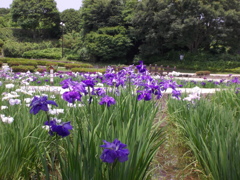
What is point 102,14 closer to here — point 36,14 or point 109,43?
Answer: point 109,43

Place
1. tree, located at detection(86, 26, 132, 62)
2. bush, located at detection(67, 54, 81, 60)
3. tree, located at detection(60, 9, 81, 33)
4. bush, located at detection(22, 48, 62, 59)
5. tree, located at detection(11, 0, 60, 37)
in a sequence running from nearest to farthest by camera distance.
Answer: tree, located at detection(86, 26, 132, 62) → bush, located at detection(22, 48, 62, 59) → bush, located at detection(67, 54, 81, 60) → tree, located at detection(11, 0, 60, 37) → tree, located at detection(60, 9, 81, 33)

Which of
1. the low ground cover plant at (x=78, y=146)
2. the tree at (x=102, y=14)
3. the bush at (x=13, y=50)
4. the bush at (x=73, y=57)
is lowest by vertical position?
the low ground cover plant at (x=78, y=146)

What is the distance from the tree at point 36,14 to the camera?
126ft

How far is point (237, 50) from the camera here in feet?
91.6

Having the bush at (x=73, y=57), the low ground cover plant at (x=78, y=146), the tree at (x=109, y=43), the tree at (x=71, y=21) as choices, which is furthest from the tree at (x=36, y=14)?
the low ground cover plant at (x=78, y=146)

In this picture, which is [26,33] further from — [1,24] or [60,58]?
[60,58]

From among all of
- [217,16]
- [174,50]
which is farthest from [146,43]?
[217,16]

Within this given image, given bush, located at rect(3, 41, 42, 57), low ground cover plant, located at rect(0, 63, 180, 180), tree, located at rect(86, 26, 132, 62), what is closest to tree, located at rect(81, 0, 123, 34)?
tree, located at rect(86, 26, 132, 62)

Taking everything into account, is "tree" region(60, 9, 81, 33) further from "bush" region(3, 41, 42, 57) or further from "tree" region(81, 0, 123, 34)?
"bush" region(3, 41, 42, 57)

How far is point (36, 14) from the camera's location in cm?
3819

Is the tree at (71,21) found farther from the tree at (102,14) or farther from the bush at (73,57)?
the bush at (73,57)

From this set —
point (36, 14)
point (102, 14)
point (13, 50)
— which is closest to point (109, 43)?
point (102, 14)

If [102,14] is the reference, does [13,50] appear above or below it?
below

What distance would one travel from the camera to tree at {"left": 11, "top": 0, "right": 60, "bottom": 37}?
38556 millimetres
